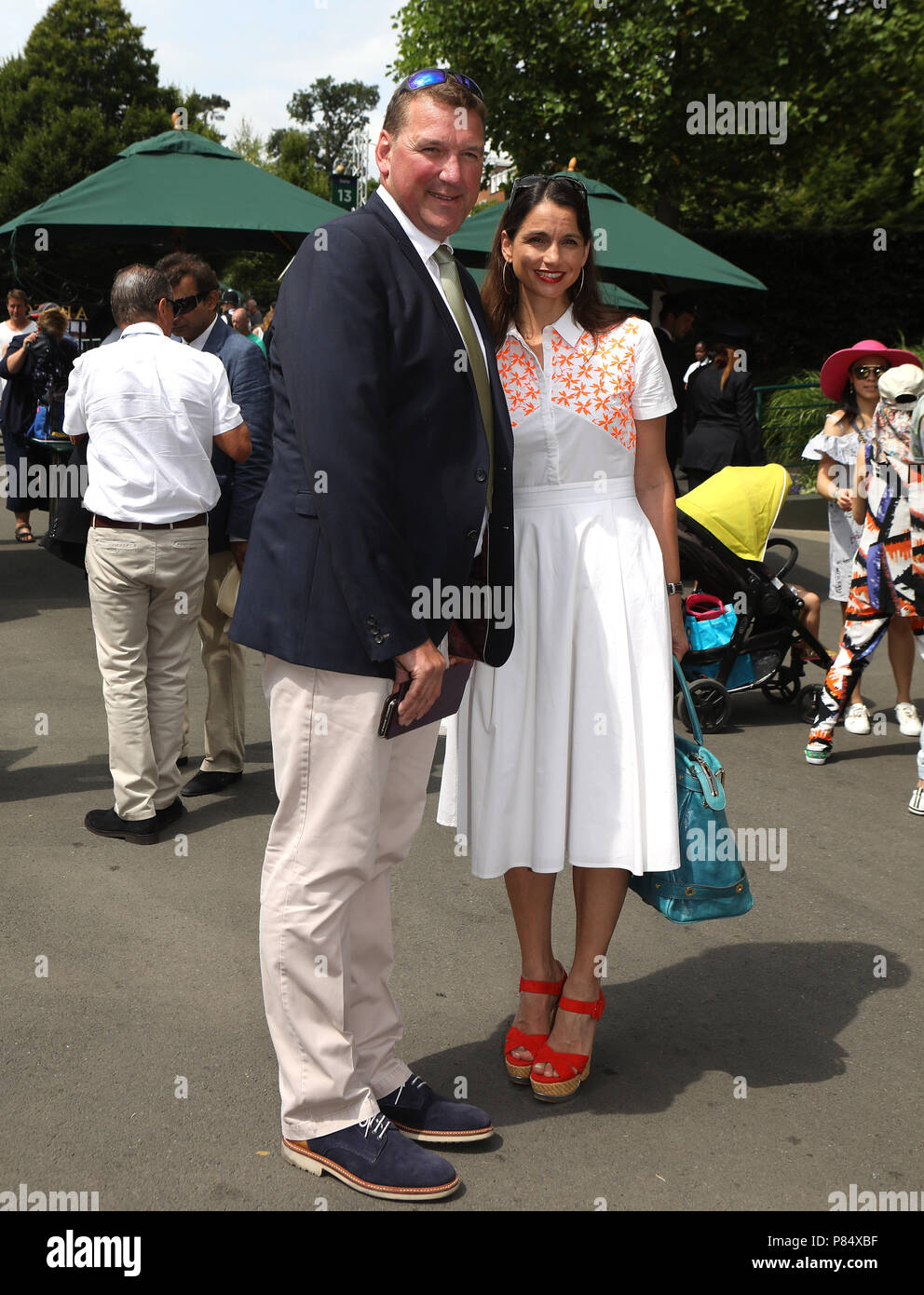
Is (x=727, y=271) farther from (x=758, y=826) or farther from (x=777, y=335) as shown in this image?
(x=777, y=335)

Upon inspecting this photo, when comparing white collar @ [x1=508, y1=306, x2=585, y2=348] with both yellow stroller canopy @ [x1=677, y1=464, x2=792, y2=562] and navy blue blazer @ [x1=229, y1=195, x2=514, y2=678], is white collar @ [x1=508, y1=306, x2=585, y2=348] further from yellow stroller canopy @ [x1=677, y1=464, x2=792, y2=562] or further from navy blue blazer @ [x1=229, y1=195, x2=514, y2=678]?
yellow stroller canopy @ [x1=677, y1=464, x2=792, y2=562]

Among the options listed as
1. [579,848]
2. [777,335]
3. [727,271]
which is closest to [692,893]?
[579,848]

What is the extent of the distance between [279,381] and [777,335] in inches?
827

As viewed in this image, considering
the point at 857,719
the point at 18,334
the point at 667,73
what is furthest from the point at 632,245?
the point at 667,73

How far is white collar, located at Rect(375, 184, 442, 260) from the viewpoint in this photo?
2732 millimetres

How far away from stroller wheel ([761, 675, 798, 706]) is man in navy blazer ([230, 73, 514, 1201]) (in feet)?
16.0

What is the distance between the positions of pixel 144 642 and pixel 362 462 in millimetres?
2862

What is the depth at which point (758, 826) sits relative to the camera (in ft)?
17.8

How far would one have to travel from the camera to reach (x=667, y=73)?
62.1 feet

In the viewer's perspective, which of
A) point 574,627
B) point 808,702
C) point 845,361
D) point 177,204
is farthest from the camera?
point 177,204

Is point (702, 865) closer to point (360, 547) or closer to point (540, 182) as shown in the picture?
point (360, 547)

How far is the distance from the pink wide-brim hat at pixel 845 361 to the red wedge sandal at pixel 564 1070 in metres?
4.19

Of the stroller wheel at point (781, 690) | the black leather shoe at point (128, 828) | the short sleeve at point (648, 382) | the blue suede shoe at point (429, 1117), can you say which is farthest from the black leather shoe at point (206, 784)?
the stroller wheel at point (781, 690)

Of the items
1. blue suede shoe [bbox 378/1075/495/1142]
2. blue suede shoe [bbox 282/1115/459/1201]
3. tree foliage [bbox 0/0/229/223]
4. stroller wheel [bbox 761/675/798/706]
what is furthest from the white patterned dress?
tree foliage [bbox 0/0/229/223]
